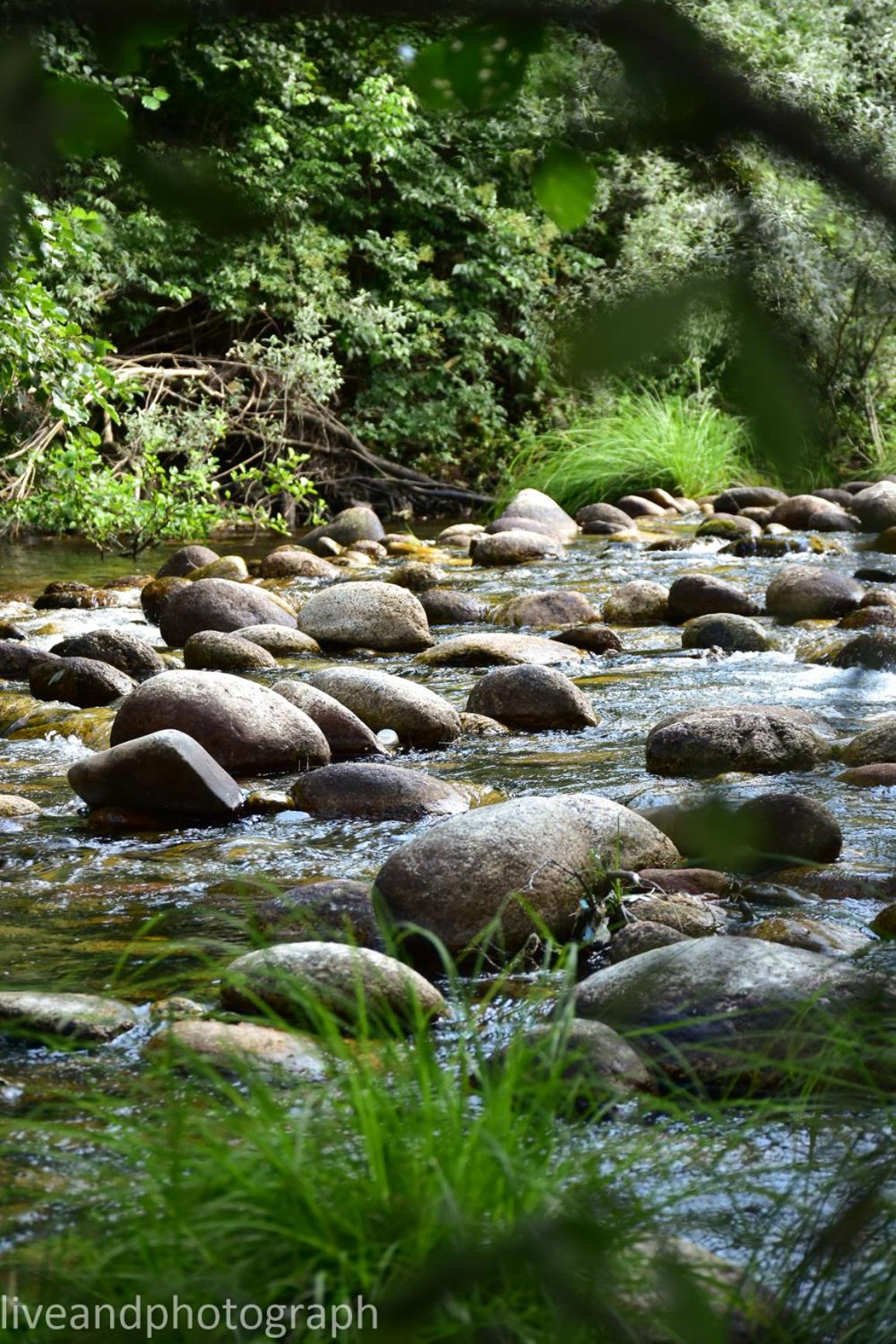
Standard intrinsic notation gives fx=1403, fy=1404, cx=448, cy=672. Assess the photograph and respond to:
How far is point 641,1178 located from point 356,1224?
0.39 m

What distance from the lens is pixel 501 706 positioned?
5.65 meters

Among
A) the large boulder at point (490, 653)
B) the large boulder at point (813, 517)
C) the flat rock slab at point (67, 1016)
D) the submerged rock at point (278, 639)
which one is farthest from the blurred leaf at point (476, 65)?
the large boulder at point (813, 517)

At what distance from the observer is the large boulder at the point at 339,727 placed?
5305 mm

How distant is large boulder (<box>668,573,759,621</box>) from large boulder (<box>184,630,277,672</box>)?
2.44m

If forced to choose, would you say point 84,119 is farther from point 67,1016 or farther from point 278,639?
point 278,639

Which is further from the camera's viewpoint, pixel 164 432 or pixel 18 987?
pixel 164 432

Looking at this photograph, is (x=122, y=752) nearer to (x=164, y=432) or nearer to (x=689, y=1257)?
(x=689, y=1257)

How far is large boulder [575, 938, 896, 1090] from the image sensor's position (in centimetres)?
226

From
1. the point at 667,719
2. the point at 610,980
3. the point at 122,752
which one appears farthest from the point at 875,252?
the point at 667,719

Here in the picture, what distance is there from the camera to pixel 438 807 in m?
4.36

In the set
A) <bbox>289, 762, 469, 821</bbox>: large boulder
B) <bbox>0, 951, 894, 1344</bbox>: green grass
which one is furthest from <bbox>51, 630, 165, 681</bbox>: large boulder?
<bbox>0, 951, 894, 1344</bbox>: green grass

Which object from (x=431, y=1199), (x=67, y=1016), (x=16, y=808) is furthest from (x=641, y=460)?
(x=431, y=1199)

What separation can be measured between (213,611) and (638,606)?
7.99ft

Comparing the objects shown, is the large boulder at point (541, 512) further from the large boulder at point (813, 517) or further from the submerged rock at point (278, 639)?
the submerged rock at point (278, 639)
